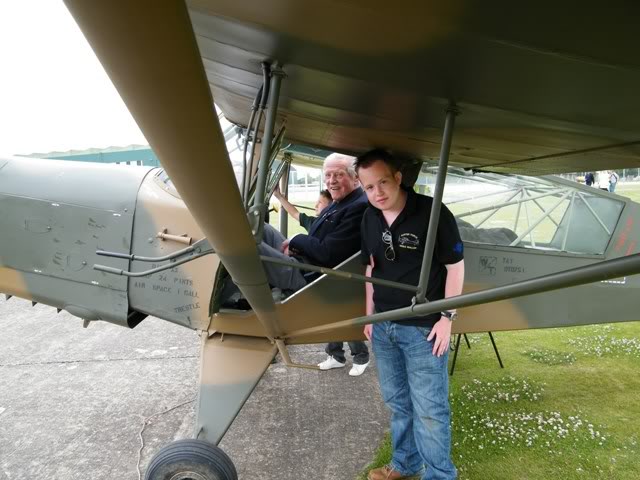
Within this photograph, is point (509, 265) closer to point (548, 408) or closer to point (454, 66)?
point (548, 408)

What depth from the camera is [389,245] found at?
2.18 m

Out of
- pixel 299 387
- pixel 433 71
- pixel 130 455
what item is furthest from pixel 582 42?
pixel 299 387

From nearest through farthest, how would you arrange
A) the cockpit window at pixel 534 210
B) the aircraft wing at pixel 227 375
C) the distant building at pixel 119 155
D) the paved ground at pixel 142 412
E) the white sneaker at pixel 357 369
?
the aircraft wing at pixel 227 375 → the paved ground at pixel 142 412 → the cockpit window at pixel 534 210 → the white sneaker at pixel 357 369 → the distant building at pixel 119 155

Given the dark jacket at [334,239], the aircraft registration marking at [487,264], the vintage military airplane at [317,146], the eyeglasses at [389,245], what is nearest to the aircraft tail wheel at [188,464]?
the vintage military airplane at [317,146]

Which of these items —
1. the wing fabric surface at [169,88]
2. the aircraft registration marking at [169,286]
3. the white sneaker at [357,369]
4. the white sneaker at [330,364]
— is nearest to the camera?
the wing fabric surface at [169,88]

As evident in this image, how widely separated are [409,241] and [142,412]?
8.13ft

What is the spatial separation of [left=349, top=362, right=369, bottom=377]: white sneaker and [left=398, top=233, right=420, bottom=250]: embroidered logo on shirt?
225 cm

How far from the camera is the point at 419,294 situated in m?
1.74

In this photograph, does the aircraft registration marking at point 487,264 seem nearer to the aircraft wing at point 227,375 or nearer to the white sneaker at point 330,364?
the aircraft wing at point 227,375

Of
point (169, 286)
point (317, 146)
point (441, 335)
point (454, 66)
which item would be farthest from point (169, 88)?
point (317, 146)

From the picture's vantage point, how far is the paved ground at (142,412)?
9.30 ft

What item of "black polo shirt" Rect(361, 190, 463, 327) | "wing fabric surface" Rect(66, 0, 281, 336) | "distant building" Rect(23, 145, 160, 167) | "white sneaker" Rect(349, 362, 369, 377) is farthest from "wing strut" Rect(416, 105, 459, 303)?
"distant building" Rect(23, 145, 160, 167)

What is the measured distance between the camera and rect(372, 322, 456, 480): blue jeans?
7.11 ft

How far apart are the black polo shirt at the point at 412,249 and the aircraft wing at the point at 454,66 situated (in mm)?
345
